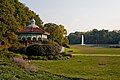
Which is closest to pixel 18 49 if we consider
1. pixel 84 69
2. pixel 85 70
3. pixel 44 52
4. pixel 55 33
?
pixel 44 52

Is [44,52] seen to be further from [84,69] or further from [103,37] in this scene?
[103,37]

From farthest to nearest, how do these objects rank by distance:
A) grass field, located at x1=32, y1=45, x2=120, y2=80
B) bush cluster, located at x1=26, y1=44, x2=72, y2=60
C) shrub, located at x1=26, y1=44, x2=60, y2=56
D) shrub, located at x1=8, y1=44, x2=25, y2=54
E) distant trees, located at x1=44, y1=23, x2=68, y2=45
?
distant trees, located at x1=44, y1=23, x2=68, y2=45 → shrub, located at x1=8, y1=44, x2=25, y2=54 → shrub, located at x1=26, y1=44, x2=60, y2=56 → bush cluster, located at x1=26, y1=44, x2=72, y2=60 → grass field, located at x1=32, y1=45, x2=120, y2=80

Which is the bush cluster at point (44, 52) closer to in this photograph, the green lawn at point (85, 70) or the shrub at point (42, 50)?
the shrub at point (42, 50)

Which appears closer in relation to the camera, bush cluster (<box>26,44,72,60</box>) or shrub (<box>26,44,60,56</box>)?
bush cluster (<box>26,44,72,60</box>)

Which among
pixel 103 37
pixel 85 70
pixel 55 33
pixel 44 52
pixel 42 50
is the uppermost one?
pixel 55 33

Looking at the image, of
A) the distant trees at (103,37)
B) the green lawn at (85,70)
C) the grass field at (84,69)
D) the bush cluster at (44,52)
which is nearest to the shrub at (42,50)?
the bush cluster at (44,52)

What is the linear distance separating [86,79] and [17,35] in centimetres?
4344

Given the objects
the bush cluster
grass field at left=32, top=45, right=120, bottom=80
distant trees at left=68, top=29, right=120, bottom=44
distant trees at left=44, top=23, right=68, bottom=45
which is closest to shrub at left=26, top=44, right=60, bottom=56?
the bush cluster

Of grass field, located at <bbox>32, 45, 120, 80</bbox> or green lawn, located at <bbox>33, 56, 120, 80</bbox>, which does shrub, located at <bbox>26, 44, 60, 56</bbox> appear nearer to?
grass field, located at <bbox>32, 45, 120, 80</bbox>

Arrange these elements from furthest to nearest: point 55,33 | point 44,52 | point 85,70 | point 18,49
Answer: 1. point 55,33
2. point 18,49
3. point 44,52
4. point 85,70

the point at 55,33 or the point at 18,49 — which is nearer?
the point at 18,49

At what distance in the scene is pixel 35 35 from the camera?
2643 inches

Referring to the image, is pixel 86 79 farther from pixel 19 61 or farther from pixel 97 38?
pixel 97 38

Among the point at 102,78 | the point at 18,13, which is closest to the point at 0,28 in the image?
the point at 18,13
